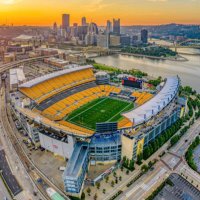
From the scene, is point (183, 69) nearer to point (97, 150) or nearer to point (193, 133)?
point (193, 133)

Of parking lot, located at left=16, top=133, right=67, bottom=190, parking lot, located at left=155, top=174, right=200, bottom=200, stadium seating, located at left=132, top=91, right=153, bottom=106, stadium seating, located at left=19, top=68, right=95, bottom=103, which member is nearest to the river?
stadium seating, located at left=132, top=91, right=153, bottom=106

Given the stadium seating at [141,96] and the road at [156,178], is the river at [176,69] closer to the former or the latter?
the stadium seating at [141,96]

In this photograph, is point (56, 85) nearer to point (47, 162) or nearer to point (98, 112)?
point (98, 112)

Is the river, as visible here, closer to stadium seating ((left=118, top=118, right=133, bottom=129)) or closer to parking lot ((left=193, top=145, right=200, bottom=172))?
parking lot ((left=193, top=145, right=200, bottom=172))

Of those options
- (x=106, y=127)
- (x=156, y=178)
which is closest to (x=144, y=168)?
(x=156, y=178)

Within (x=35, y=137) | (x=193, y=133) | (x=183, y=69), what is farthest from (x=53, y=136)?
(x=183, y=69)

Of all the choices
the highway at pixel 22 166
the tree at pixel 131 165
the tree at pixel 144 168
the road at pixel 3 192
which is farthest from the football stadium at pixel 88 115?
the road at pixel 3 192

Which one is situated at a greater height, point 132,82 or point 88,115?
point 132,82
